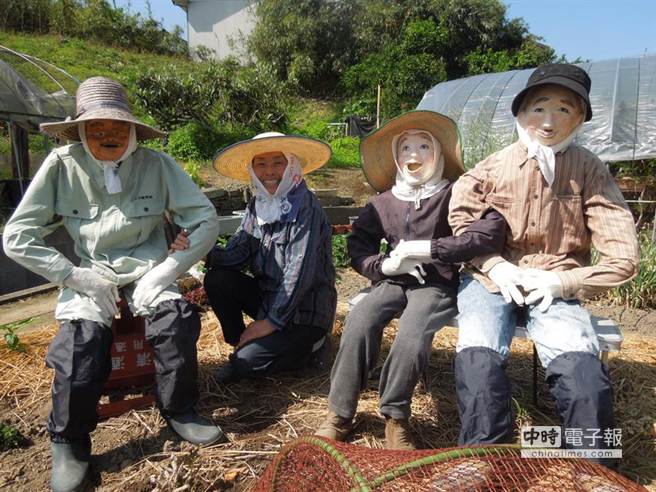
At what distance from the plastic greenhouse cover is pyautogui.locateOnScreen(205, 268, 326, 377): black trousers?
6.09 metres

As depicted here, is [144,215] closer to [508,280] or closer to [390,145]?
[390,145]

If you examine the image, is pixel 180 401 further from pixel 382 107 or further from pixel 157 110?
pixel 382 107

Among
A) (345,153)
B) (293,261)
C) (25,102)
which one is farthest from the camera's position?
(345,153)

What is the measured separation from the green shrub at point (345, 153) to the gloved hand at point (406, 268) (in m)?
10.1

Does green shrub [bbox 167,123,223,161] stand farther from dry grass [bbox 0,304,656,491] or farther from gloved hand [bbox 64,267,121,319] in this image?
gloved hand [bbox 64,267,121,319]

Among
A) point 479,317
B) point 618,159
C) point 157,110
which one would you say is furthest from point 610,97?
point 157,110

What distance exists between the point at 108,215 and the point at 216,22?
2800cm

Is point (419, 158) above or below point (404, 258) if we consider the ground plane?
above

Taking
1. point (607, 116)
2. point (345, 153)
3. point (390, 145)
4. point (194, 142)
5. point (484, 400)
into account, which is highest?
point (607, 116)

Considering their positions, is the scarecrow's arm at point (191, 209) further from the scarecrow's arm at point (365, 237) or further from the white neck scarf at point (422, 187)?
the white neck scarf at point (422, 187)

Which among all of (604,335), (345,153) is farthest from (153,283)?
(345,153)

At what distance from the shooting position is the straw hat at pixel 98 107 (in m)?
2.43

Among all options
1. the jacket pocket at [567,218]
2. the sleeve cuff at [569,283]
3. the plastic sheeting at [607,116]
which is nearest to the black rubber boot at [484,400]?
the sleeve cuff at [569,283]

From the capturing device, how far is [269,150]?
2982mm
